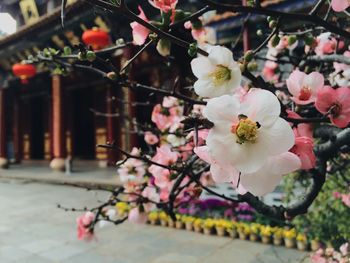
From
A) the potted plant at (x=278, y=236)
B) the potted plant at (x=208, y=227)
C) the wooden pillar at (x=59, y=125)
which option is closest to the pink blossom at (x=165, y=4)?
the potted plant at (x=278, y=236)

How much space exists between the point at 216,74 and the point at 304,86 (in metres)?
0.27

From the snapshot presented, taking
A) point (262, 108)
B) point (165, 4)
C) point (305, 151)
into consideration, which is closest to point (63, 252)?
point (165, 4)

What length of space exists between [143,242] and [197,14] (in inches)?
158

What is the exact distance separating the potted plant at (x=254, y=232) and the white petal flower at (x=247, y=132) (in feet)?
13.0

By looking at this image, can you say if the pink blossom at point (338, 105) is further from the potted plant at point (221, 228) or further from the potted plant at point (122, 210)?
the potted plant at point (122, 210)

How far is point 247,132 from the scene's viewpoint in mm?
622

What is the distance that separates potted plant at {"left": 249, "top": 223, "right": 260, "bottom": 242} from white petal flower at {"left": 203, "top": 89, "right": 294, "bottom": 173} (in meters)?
3.97

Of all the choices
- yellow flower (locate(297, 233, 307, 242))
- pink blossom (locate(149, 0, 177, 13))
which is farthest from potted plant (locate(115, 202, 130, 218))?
pink blossom (locate(149, 0, 177, 13))

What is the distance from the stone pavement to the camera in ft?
12.8

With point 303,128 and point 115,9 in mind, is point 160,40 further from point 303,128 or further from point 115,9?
point 303,128

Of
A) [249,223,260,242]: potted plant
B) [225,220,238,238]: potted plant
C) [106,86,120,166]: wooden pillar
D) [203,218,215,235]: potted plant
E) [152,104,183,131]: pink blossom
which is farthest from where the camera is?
[106,86,120,166]: wooden pillar

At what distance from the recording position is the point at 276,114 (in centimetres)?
61

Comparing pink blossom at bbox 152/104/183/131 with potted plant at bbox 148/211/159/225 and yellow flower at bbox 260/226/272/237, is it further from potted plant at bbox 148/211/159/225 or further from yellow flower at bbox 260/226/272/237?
potted plant at bbox 148/211/159/225

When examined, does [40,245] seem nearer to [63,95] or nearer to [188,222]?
[188,222]
